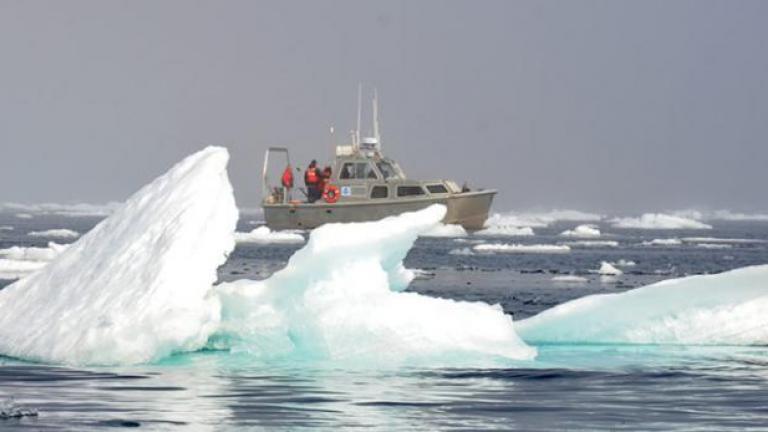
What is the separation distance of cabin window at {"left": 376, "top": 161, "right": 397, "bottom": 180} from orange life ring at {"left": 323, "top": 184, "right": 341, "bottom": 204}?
1.98 metres

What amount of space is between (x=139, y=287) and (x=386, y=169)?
49.6 m

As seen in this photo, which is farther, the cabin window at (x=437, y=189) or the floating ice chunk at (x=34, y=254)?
the cabin window at (x=437, y=189)

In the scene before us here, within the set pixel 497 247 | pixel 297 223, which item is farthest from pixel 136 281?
pixel 297 223

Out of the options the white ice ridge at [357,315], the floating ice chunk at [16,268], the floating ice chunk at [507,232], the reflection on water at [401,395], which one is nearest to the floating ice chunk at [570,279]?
the floating ice chunk at [16,268]

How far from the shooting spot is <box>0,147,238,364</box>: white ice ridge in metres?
16.5

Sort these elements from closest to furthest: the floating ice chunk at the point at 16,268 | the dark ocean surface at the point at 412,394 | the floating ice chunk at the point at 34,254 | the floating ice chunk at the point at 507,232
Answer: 1. the dark ocean surface at the point at 412,394
2. the floating ice chunk at the point at 16,268
3. the floating ice chunk at the point at 34,254
4. the floating ice chunk at the point at 507,232

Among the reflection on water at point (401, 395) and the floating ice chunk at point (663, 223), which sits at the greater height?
the floating ice chunk at point (663, 223)

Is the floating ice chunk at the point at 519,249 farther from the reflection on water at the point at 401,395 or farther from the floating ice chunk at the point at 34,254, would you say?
the reflection on water at the point at 401,395

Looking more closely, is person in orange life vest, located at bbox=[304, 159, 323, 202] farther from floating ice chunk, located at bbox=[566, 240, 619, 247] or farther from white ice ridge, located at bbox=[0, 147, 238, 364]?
white ice ridge, located at bbox=[0, 147, 238, 364]

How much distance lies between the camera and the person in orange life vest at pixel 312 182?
6575cm

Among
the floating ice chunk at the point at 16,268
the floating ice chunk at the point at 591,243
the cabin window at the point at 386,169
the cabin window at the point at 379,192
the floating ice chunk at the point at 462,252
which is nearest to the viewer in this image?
the floating ice chunk at the point at 16,268

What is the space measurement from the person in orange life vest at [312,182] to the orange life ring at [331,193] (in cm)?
80

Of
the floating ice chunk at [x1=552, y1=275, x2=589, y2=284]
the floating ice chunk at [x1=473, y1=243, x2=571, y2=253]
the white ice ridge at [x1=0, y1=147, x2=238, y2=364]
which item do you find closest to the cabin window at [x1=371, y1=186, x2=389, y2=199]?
the floating ice chunk at [x1=473, y1=243, x2=571, y2=253]

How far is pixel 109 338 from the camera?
16.4 meters
